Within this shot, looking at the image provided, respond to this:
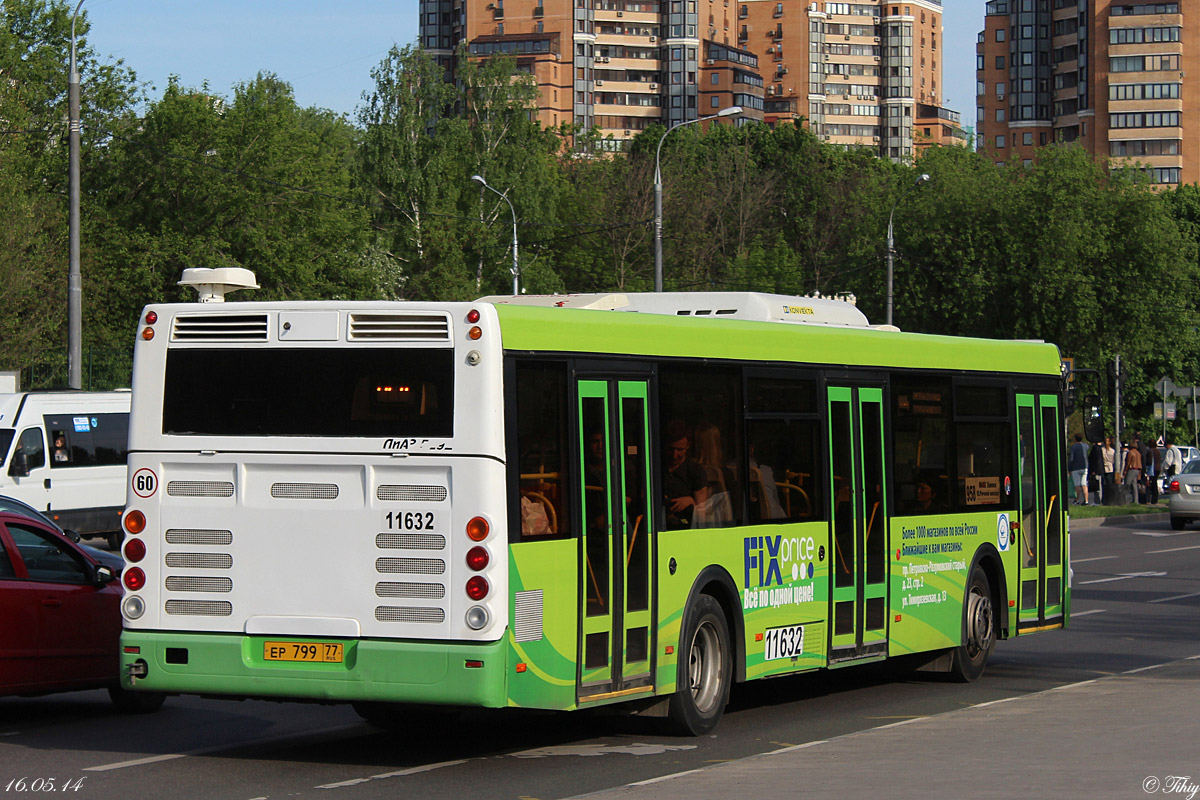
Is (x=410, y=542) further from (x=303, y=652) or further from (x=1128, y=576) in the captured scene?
(x=1128, y=576)

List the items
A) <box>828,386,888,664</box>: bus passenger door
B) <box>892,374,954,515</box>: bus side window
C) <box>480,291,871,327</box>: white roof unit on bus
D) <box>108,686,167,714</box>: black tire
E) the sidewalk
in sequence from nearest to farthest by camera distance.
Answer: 1. the sidewalk
2. <box>108,686,167,714</box>: black tire
3. <box>828,386,888,664</box>: bus passenger door
4. <box>480,291,871,327</box>: white roof unit on bus
5. <box>892,374,954,515</box>: bus side window

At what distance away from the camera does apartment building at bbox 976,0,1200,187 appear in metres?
132

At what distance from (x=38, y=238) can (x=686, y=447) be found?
35.9 metres

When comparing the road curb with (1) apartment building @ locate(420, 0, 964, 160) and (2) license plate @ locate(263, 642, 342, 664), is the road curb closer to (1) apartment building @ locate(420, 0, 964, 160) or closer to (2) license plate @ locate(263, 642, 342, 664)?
(2) license plate @ locate(263, 642, 342, 664)

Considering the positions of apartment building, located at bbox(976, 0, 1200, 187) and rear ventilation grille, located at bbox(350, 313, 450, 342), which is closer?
rear ventilation grille, located at bbox(350, 313, 450, 342)

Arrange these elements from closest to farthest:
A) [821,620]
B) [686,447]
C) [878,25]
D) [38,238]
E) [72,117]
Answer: [686,447]
[821,620]
[72,117]
[38,238]
[878,25]

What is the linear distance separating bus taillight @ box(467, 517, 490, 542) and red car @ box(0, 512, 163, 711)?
3.52m

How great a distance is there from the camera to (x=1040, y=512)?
14766 mm

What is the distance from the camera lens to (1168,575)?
24.2 m

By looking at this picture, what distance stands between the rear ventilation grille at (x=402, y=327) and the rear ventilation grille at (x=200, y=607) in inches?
63.4

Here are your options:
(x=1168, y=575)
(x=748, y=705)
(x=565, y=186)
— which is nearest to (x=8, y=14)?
(x=565, y=186)

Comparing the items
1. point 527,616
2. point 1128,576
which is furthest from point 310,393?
point 1128,576

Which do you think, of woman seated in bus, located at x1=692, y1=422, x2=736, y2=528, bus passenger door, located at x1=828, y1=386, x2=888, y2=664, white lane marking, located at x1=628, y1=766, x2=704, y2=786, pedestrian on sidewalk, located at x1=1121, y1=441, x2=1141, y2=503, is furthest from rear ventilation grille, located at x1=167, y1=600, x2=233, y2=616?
pedestrian on sidewalk, located at x1=1121, y1=441, x2=1141, y2=503

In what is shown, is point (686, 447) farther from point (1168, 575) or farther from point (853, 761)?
point (1168, 575)
